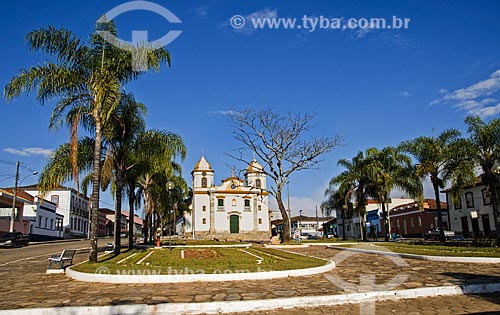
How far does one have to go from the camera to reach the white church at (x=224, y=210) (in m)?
51.9

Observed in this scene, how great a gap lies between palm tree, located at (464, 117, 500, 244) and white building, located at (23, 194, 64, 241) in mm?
37850

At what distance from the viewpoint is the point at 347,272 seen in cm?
1093

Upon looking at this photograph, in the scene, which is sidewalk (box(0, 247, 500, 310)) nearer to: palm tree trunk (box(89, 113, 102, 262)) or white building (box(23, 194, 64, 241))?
palm tree trunk (box(89, 113, 102, 262))

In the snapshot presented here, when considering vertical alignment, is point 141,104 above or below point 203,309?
above

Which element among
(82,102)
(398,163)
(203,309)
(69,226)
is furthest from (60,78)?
(69,226)

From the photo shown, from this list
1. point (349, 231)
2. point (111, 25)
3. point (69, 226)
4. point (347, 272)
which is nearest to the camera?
point (347, 272)

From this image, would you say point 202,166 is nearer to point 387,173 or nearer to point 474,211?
point 387,173

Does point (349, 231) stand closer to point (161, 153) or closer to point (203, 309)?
point (161, 153)

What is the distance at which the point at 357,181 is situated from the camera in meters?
36.7

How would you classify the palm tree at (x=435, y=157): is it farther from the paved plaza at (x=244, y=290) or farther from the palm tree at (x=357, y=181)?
the paved plaza at (x=244, y=290)

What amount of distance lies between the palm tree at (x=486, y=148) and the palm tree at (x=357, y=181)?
43.4 feet

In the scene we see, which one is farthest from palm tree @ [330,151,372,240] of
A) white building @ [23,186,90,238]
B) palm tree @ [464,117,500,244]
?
white building @ [23,186,90,238]

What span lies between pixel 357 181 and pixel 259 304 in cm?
3133

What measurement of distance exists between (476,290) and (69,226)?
191 feet
